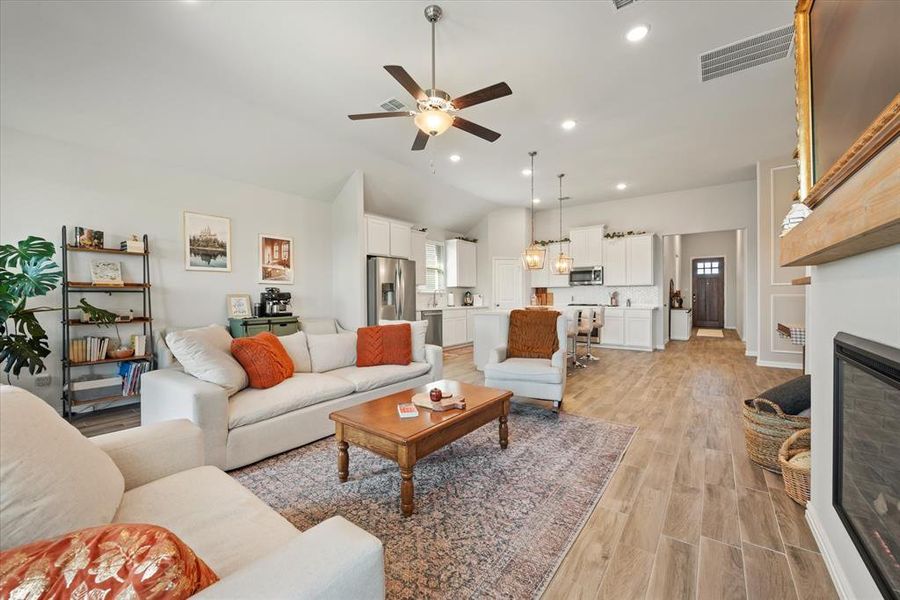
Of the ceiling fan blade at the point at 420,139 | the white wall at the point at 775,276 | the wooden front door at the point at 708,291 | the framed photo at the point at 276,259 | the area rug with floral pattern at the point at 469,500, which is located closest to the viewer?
the area rug with floral pattern at the point at 469,500

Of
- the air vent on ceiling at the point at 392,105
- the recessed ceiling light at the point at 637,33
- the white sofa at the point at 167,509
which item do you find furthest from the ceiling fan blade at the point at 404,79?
the white sofa at the point at 167,509

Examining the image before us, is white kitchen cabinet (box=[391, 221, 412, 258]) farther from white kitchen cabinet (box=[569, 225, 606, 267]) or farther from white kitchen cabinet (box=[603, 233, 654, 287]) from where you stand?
white kitchen cabinet (box=[603, 233, 654, 287])

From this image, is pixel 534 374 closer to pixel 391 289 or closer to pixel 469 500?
pixel 469 500

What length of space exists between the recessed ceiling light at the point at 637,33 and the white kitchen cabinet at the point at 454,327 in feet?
17.6

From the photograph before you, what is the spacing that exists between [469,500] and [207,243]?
175 inches

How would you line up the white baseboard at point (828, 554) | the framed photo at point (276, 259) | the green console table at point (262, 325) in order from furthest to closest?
the framed photo at point (276, 259) → the green console table at point (262, 325) → the white baseboard at point (828, 554)

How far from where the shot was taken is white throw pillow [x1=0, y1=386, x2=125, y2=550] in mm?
819

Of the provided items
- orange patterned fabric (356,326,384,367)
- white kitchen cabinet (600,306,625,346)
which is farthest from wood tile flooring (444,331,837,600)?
white kitchen cabinet (600,306,625,346)

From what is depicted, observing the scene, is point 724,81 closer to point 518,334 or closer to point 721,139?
point 721,139

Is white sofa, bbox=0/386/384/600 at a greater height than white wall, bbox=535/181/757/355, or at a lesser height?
lesser

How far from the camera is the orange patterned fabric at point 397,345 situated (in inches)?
143

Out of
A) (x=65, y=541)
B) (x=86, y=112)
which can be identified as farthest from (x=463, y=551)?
(x=86, y=112)

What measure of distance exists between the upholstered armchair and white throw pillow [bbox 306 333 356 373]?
1.38 metres

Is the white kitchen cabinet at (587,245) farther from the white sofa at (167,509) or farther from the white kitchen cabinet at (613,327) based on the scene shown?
the white sofa at (167,509)
